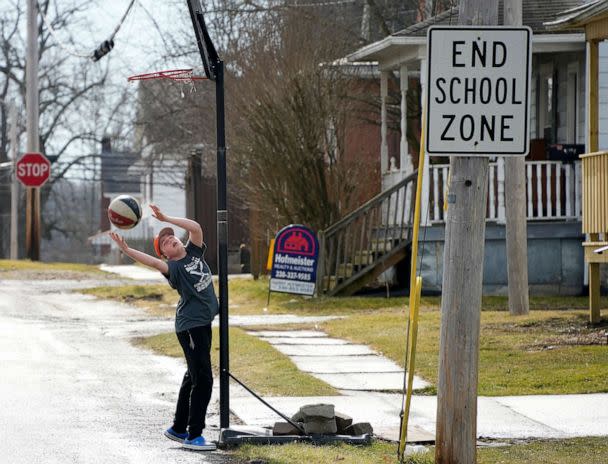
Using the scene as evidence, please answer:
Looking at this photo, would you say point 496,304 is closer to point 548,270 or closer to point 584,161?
point 548,270

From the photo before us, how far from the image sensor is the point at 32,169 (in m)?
35.8

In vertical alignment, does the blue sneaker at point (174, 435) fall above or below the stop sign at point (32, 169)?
below

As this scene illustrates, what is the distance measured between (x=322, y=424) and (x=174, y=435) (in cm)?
117

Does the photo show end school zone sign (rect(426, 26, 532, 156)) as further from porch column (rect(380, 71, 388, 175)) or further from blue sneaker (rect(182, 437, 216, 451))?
porch column (rect(380, 71, 388, 175))

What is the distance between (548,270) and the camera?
23.6 m

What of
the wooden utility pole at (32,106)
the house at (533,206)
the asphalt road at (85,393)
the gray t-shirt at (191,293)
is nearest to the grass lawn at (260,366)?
the asphalt road at (85,393)

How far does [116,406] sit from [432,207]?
1288 cm

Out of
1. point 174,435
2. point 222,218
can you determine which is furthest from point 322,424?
point 222,218

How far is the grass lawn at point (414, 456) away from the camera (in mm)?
8992

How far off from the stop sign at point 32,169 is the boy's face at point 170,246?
26291 millimetres

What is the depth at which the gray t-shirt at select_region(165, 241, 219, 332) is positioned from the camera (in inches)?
387

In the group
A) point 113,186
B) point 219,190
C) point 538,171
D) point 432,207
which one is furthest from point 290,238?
point 113,186

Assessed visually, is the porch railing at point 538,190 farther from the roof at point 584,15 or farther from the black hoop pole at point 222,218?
the black hoop pole at point 222,218

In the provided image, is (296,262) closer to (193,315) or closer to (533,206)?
(533,206)
